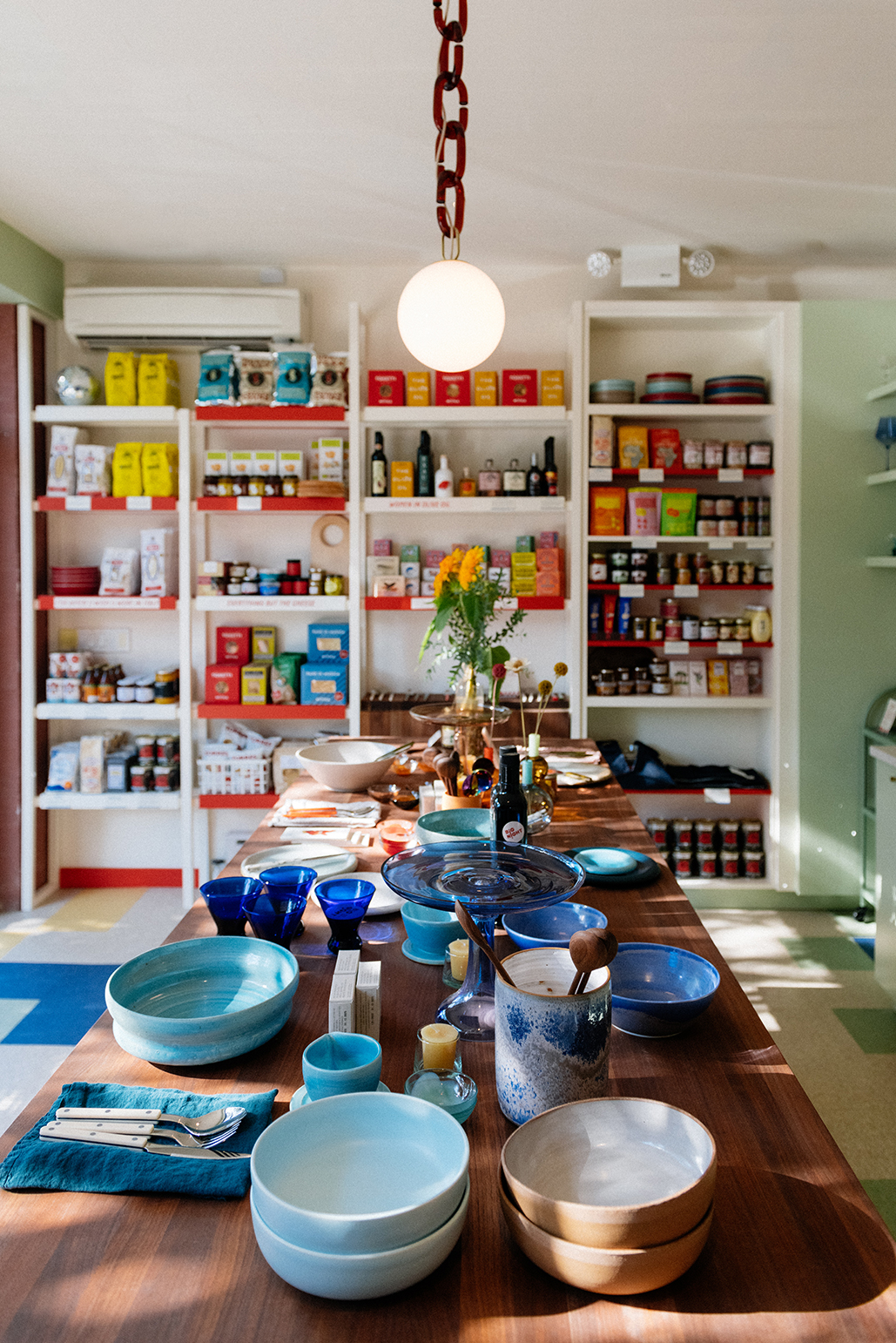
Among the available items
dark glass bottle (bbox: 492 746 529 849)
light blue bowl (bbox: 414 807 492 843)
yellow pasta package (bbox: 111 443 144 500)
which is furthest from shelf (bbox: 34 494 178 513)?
dark glass bottle (bbox: 492 746 529 849)

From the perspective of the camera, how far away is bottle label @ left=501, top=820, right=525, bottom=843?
163 centimetres

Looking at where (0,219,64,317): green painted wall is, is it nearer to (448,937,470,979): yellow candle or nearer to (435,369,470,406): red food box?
(435,369,470,406): red food box

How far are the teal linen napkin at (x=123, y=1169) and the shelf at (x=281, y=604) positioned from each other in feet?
11.0

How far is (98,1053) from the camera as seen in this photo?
1.21m

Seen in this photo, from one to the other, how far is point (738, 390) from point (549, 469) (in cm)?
94

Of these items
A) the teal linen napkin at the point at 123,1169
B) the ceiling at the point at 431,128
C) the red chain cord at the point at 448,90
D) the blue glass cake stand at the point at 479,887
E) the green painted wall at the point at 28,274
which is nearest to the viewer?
the teal linen napkin at the point at 123,1169

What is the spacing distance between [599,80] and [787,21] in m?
0.54

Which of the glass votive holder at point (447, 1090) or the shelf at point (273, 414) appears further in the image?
the shelf at point (273, 414)

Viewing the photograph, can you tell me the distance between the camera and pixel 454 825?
1.99 metres

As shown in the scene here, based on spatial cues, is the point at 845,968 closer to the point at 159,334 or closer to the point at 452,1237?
the point at 452,1237

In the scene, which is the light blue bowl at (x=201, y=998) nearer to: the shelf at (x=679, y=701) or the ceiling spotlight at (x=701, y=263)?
the shelf at (x=679, y=701)

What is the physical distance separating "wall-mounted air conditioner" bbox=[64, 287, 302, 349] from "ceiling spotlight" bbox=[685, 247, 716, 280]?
1.77 m

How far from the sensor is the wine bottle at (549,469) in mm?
4305

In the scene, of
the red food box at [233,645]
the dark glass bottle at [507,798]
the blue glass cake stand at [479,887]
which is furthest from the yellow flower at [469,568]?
the red food box at [233,645]
